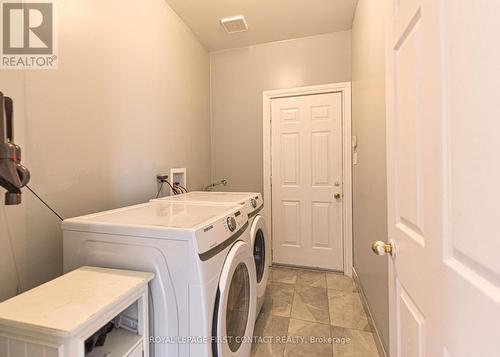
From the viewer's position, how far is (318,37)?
2656mm

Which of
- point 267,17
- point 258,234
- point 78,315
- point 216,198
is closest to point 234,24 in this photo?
point 267,17

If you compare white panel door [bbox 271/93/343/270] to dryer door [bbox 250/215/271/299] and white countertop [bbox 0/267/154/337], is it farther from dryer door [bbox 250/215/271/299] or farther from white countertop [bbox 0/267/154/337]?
white countertop [bbox 0/267/154/337]

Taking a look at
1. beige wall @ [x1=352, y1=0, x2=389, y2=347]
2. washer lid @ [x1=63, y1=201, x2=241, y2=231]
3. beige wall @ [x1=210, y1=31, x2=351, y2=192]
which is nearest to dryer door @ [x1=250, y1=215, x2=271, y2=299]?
washer lid @ [x1=63, y1=201, x2=241, y2=231]

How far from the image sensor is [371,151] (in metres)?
1.70

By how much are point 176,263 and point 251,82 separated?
2.51 metres

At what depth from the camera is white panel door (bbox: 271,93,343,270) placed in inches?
105

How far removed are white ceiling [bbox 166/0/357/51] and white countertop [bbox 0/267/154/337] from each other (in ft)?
7.59

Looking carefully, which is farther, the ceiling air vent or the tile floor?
the ceiling air vent

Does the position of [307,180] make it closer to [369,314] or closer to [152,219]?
[369,314]

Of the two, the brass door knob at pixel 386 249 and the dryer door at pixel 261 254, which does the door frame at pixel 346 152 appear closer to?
the dryer door at pixel 261 254

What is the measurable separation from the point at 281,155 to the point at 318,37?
1.37 meters

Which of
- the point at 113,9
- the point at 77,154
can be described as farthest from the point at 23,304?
the point at 113,9

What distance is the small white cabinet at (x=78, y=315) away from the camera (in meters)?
0.65

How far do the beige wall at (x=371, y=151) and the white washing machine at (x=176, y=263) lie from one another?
97 cm
